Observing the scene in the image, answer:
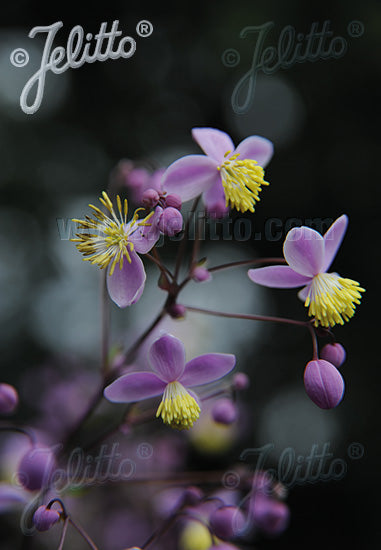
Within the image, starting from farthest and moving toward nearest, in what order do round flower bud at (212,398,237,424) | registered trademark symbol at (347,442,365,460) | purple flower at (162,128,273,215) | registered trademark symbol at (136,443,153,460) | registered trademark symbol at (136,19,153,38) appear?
registered trademark symbol at (347,442,365,460) < registered trademark symbol at (136,443,153,460) < registered trademark symbol at (136,19,153,38) < round flower bud at (212,398,237,424) < purple flower at (162,128,273,215)

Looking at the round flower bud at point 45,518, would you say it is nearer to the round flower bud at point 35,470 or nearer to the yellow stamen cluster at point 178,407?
the round flower bud at point 35,470

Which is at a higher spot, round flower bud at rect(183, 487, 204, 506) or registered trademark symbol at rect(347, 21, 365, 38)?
registered trademark symbol at rect(347, 21, 365, 38)

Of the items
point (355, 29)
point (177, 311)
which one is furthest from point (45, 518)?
point (355, 29)

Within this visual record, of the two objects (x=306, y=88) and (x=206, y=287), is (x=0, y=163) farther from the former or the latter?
A: (x=306, y=88)

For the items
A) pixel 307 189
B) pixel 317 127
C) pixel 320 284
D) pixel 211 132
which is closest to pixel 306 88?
pixel 317 127

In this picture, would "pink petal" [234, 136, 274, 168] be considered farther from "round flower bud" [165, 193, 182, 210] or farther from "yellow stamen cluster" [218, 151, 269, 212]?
"round flower bud" [165, 193, 182, 210]

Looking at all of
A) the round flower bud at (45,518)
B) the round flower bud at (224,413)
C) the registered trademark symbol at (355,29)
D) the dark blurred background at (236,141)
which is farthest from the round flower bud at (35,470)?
the registered trademark symbol at (355,29)

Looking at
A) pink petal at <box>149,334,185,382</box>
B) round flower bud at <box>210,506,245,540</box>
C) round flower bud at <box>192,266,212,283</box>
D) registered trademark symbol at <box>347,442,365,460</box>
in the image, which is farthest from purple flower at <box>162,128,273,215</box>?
registered trademark symbol at <box>347,442,365,460</box>
